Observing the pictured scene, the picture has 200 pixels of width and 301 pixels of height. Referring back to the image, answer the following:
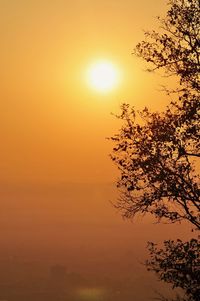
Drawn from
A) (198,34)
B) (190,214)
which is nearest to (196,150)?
(190,214)

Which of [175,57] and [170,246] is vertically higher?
[175,57]

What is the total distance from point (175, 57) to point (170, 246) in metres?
7.74

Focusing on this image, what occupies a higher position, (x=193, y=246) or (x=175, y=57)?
(x=175, y=57)

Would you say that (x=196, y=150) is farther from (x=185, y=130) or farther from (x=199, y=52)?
(x=199, y=52)

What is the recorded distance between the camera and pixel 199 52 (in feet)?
79.7

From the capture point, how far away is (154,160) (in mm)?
25188

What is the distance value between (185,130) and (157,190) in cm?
273

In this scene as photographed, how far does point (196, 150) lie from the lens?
24562 mm

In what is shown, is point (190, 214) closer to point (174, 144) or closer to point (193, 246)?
point (193, 246)

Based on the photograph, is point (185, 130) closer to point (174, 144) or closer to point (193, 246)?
point (174, 144)

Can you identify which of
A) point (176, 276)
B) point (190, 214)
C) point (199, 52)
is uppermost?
point (199, 52)

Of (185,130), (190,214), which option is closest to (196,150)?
(185,130)

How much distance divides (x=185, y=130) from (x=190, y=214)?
3441 mm

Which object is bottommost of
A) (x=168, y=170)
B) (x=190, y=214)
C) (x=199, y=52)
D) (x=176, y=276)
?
(x=176, y=276)
